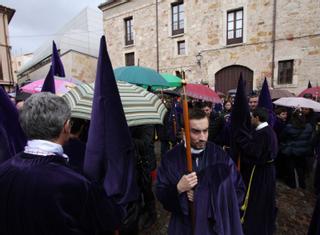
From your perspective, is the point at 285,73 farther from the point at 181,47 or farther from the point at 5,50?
the point at 5,50

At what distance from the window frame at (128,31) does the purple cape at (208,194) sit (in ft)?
60.7

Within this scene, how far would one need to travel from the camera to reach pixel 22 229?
108 centimetres

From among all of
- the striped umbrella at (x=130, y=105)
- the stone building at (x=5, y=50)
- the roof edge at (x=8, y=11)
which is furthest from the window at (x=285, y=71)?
the roof edge at (x=8, y=11)

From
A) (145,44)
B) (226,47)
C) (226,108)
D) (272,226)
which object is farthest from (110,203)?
(145,44)

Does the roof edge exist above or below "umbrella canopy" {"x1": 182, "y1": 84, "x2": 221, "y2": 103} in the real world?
above

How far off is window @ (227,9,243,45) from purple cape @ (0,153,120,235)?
1525cm

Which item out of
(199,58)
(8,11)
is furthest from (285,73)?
(8,11)

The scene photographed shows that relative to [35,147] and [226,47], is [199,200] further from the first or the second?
[226,47]

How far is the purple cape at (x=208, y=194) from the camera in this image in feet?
5.63

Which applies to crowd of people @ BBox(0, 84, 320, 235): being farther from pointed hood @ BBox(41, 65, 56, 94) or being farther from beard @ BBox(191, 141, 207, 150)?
pointed hood @ BBox(41, 65, 56, 94)

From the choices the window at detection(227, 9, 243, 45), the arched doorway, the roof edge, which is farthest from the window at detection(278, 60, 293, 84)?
the roof edge

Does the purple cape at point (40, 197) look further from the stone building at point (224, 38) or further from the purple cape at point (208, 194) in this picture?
the stone building at point (224, 38)

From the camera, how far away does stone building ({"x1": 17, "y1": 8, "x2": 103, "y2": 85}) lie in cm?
2130

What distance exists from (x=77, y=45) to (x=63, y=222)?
26.4 m
